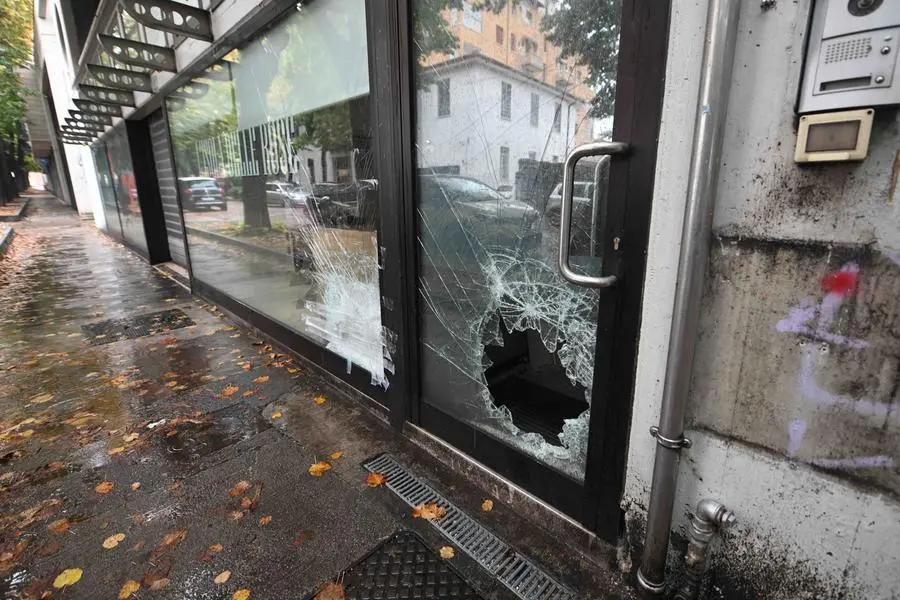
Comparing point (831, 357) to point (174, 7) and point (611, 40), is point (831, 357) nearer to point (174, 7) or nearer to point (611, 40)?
point (611, 40)

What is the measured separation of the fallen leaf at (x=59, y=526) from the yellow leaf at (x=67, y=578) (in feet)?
1.13

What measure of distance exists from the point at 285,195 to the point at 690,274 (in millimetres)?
3705

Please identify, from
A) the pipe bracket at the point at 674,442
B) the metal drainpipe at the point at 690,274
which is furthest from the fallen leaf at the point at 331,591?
the pipe bracket at the point at 674,442

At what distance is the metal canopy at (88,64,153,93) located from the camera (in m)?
6.27

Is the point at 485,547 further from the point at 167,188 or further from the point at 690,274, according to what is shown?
the point at 167,188

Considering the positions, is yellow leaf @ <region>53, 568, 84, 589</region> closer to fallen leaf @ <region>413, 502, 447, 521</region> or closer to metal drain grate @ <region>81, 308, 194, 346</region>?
fallen leaf @ <region>413, 502, 447, 521</region>

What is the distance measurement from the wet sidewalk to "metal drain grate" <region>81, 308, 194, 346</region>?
14.8 inches

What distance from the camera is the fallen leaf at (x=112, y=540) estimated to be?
218 cm

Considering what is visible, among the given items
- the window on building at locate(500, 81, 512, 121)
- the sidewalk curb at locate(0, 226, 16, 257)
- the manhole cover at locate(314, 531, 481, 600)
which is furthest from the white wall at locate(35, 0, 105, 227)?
the manhole cover at locate(314, 531, 481, 600)

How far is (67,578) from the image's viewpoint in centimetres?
200

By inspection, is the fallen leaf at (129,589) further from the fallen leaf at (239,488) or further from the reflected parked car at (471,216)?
the reflected parked car at (471,216)

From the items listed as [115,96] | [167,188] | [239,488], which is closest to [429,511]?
[239,488]

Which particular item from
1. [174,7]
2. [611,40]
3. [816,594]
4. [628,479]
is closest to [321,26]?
[174,7]

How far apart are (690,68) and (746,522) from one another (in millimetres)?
1644
